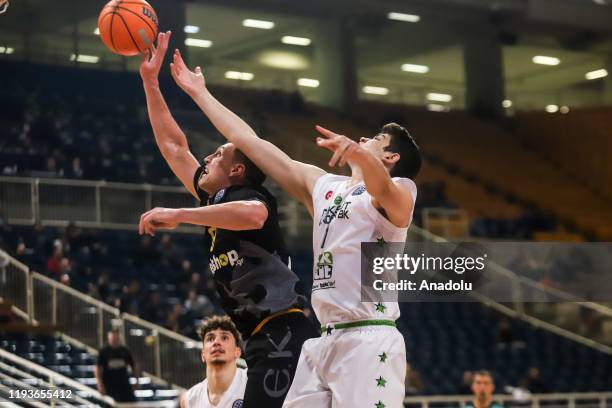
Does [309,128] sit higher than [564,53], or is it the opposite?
[564,53]

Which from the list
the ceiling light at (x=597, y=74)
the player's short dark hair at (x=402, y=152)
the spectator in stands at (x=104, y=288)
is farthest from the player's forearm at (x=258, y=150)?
the ceiling light at (x=597, y=74)

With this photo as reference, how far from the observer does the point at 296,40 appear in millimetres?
29469

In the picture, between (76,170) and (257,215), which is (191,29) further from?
(257,215)

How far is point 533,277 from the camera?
21344 millimetres

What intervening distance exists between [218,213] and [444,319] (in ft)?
55.0

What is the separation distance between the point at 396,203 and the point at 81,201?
15.0m

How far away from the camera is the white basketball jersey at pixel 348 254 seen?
16.2 feet

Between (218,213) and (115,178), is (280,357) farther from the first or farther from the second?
(115,178)

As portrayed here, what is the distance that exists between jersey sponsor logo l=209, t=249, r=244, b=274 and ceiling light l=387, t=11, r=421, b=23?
23.5 m

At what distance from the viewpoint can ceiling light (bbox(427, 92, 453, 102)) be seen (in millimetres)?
31484

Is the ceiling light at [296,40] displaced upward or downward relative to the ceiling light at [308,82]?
upward

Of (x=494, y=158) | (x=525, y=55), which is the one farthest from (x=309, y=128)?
(x=525, y=55)

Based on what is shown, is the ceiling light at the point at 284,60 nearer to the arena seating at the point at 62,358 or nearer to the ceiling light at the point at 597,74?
the ceiling light at the point at 597,74

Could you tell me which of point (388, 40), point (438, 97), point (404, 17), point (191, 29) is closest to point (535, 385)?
point (191, 29)
